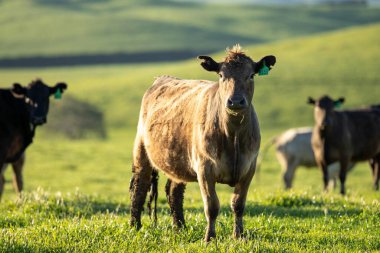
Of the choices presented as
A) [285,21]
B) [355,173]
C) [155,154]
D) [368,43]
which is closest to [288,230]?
[155,154]

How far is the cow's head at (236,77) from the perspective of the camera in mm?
6873

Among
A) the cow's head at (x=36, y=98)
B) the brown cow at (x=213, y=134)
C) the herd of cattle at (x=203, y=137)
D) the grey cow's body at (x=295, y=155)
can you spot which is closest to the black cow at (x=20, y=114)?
the cow's head at (x=36, y=98)

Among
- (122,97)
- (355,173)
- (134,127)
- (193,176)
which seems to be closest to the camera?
(193,176)

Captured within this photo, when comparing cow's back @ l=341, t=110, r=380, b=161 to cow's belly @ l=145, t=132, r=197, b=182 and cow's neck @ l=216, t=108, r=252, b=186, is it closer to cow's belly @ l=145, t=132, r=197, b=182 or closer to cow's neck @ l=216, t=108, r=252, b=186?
cow's belly @ l=145, t=132, r=197, b=182

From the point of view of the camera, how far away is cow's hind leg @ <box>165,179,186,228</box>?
8562 mm

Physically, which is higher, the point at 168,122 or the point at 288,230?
the point at 168,122

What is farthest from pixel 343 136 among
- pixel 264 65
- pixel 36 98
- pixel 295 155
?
pixel 264 65

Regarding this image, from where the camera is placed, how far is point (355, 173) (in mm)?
34281

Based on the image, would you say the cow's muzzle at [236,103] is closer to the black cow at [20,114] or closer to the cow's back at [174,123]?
the cow's back at [174,123]

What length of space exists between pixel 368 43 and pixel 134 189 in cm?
6785

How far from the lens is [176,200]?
8727mm

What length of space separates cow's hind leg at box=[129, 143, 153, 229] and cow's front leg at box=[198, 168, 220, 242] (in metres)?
1.84

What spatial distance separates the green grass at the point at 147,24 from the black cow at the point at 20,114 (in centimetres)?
9459

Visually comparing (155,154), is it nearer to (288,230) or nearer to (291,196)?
(288,230)
